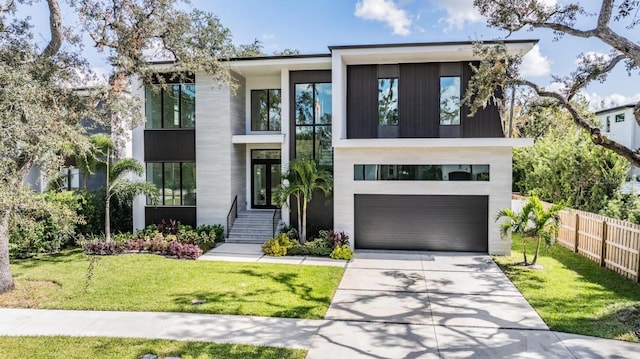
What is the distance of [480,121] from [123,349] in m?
12.8

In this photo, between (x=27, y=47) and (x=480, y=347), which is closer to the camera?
(x=480, y=347)

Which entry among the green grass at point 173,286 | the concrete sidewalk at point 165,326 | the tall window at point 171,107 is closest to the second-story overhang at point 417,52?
the tall window at point 171,107

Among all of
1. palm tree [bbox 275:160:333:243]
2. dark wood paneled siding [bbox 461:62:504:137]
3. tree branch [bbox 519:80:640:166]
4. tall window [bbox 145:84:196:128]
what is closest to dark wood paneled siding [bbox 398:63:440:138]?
dark wood paneled siding [bbox 461:62:504:137]

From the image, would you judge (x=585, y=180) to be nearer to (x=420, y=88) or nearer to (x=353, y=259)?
(x=420, y=88)

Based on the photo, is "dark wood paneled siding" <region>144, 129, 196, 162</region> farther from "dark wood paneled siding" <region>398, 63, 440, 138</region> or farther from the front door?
"dark wood paneled siding" <region>398, 63, 440, 138</region>

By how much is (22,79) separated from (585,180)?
18198 millimetres

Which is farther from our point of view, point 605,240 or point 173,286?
point 605,240

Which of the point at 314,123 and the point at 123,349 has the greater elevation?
the point at 314,123

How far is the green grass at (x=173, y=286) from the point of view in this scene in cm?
866

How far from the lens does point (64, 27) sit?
408 inches

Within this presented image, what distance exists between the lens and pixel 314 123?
15.7 meters

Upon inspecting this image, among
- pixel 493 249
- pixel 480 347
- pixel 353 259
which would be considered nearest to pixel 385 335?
pixel 480 347

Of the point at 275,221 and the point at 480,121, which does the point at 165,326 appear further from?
the point at 480,121

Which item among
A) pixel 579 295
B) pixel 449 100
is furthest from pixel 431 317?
pixel 449 100
